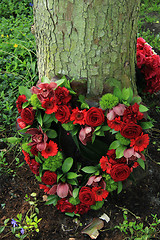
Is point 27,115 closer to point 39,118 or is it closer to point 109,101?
point 39,118

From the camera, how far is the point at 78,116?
1730mm

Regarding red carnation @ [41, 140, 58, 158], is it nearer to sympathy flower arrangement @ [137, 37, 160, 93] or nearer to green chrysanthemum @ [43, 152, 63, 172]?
green chrysanthemum @ [43, 152, 63, 172]

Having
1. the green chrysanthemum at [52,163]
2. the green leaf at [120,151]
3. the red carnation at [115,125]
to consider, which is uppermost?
the red carnation at [115,125]

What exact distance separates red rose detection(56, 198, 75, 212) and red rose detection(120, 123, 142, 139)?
689 mm

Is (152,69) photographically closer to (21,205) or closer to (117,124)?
(117,124)

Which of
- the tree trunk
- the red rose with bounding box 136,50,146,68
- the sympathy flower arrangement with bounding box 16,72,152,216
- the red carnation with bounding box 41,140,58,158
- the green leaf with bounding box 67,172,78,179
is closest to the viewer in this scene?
the tree trunk

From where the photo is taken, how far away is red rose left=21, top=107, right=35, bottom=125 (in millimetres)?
1728

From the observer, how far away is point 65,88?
1711 mm

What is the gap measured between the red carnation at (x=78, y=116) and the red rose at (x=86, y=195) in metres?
0.50

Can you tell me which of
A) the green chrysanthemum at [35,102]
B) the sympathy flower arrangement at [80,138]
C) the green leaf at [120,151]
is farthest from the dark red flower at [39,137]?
the green leaf at [120,151]

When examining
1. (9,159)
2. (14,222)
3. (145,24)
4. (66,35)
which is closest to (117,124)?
(66,35)

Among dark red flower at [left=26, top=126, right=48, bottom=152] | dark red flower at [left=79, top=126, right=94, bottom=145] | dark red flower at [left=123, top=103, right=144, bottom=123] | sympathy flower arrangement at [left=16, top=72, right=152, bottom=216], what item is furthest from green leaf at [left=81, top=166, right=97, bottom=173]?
dark red flower at [left=123, top=103, right=144, bottom=123]

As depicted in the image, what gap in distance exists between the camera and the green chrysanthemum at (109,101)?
1.71 meters

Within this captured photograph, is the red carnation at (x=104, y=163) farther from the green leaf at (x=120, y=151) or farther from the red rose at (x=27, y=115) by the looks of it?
the red rose at (x=27, y=115)
